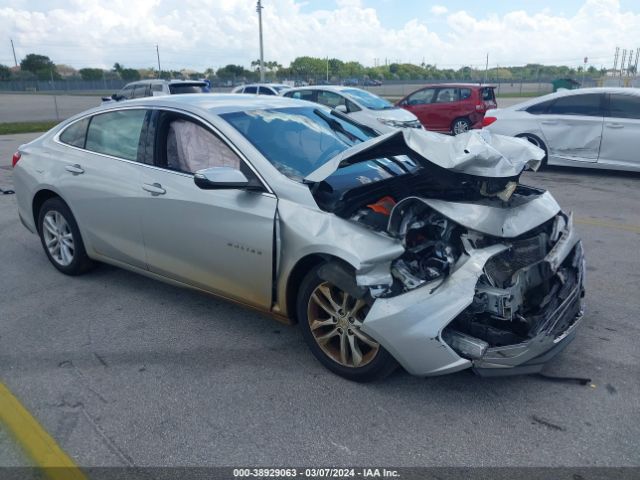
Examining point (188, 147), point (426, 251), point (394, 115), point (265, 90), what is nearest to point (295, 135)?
point (188, 147)

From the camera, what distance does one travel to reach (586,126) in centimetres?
995

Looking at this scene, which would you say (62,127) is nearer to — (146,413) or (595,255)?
(146,413)

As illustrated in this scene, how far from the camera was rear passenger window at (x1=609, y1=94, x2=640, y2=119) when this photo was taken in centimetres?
960

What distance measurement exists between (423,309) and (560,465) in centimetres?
97

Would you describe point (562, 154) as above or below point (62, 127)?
below

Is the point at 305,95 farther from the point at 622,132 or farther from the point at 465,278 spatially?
the point at 465,278

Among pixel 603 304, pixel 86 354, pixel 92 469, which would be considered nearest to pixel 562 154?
pixel 603 304

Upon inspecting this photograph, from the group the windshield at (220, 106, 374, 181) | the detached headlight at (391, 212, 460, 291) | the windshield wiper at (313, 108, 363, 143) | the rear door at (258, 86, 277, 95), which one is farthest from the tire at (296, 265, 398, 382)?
the rear door at (258, 86, 277, 95)

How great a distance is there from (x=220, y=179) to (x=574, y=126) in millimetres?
8463

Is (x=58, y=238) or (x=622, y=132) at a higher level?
(x=622, y=132)

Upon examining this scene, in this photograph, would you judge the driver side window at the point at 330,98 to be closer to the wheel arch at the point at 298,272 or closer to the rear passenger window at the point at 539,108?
the rear passenger window at the point at 539,108

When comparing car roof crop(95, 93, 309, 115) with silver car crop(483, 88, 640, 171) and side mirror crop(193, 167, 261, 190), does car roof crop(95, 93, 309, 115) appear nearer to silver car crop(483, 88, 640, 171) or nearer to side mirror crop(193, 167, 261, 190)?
side mirror crop(193, 167, 261, 190)

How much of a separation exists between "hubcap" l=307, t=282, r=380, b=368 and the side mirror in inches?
33.4

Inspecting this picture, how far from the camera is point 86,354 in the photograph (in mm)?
3852
